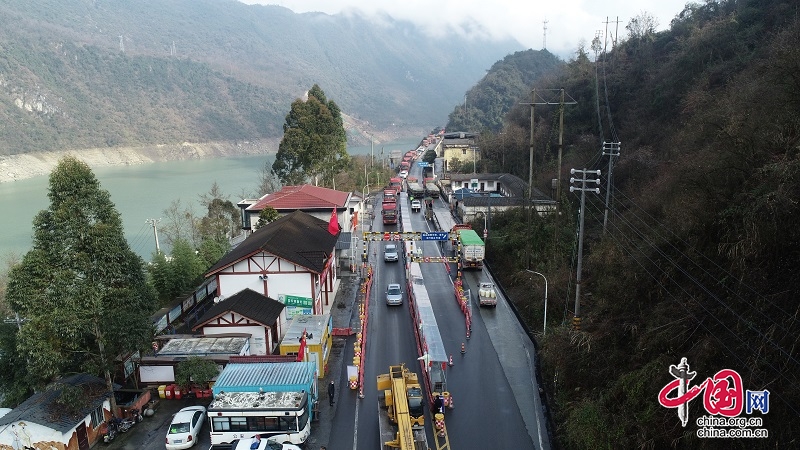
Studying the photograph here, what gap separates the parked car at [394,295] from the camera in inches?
918

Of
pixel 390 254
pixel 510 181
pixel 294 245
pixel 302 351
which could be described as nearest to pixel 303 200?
pixel 390 254

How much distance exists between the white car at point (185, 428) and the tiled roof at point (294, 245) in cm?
714

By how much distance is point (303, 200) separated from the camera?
31.8 metres

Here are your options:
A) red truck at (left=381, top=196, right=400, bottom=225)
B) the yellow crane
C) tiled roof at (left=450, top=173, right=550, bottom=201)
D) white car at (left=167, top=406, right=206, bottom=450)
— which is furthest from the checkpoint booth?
red truck at (left=381, top=196, right=400, bottom=225)

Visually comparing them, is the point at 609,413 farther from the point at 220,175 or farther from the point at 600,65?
the point at 220,175

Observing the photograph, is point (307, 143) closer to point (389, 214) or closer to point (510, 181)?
point (389, 214)

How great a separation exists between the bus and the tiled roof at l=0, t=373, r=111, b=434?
3.50 metres

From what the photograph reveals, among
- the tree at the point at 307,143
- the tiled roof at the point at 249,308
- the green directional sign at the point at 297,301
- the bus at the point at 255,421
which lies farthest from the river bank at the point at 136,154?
the bus at the point at 255,421

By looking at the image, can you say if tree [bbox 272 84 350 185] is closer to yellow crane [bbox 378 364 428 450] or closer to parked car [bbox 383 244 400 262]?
parked car [bbox 383 244 400 262]

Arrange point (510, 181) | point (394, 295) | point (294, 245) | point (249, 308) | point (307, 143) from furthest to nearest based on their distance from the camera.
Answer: point (510, 181) < point (307, 143) < point (394, 295) < point (294, 245) < point (249, 308)

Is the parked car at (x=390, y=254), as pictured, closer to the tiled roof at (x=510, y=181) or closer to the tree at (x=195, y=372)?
the tiled roof at (x=510, y=181)

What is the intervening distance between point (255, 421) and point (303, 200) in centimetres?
1997

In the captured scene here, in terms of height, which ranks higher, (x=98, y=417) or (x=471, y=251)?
(x=471, y=251)

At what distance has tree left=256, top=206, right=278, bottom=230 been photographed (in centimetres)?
2930
